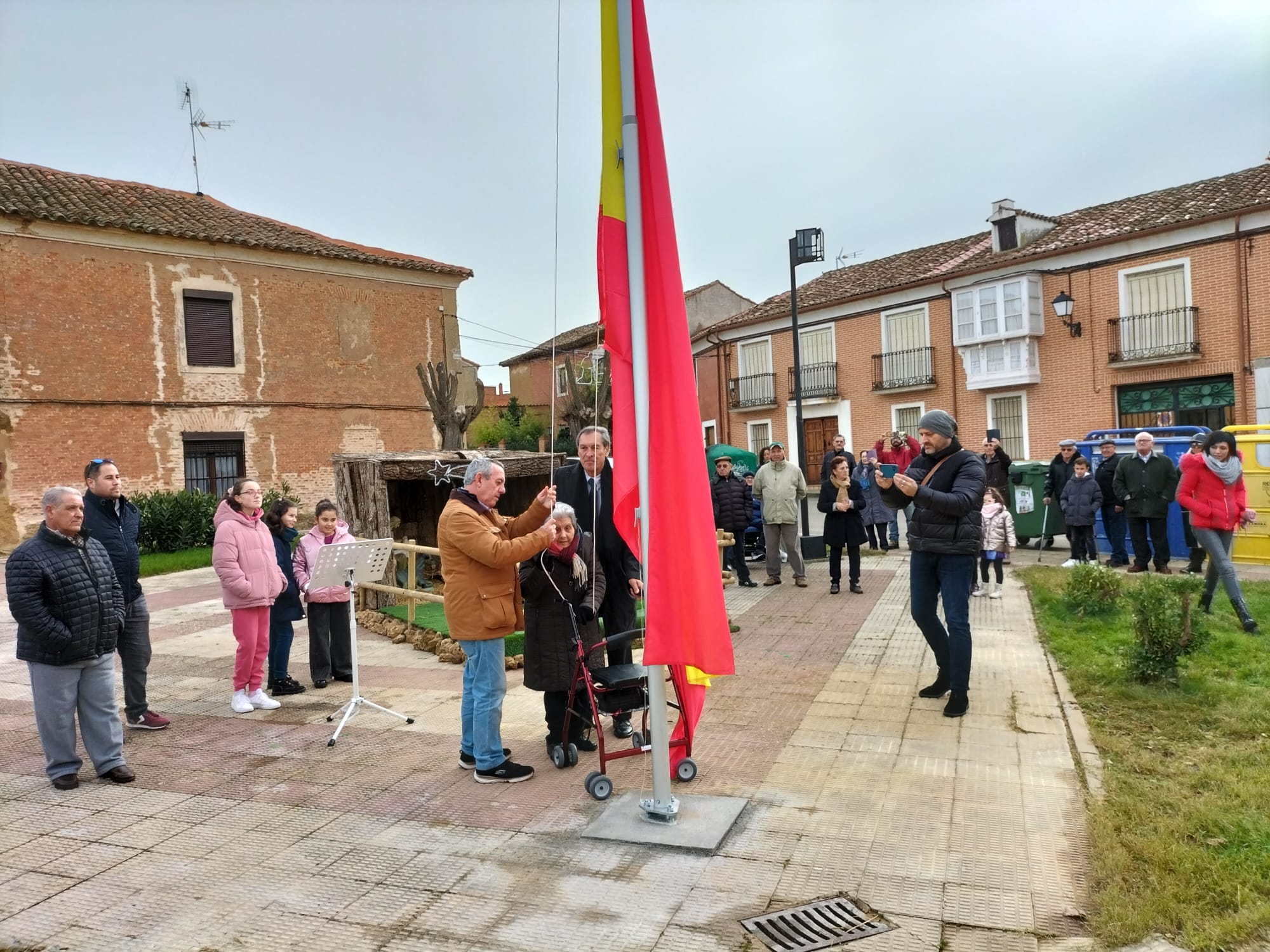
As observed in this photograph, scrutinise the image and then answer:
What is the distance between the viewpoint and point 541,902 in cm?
344

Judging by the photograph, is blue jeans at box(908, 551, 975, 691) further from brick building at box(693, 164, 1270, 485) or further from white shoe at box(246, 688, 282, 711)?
brick building at box(693, 164, 1270, 485)

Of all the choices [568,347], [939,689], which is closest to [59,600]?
[939,689]

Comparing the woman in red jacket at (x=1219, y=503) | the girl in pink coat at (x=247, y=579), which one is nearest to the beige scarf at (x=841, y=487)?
the woman in red jacket at (x=1219, y=503)

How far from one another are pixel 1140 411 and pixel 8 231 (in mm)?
26697

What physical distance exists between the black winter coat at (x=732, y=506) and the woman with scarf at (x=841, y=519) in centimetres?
121

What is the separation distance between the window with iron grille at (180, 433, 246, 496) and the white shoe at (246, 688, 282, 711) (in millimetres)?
15988

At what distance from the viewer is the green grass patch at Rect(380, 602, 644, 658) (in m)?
8.01

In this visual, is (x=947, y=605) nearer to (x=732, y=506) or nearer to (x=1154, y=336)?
(x=732, y=506)

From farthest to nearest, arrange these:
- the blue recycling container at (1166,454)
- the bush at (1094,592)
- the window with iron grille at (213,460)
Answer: the window with iron grille at (213,460) < the blue recycling container at (1166,454) < the bush at (1094,592)

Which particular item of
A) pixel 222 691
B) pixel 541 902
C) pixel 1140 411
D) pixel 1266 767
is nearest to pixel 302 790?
pixel 541 902

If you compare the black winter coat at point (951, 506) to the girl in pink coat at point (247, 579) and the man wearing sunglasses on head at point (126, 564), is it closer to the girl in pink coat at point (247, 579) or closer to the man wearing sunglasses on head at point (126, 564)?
the girl in pink coat at point (247, 579)

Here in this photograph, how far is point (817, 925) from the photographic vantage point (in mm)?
3189

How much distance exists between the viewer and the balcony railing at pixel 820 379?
31219mm

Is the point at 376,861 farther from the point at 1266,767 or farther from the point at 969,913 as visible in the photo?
the point at 1266,767
